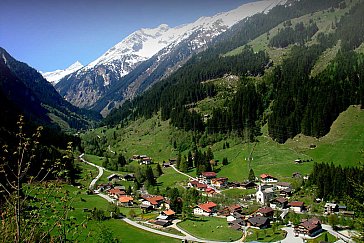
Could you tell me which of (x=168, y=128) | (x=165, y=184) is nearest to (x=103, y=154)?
(x=168, y=128)

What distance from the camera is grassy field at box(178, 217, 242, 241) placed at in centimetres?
7806

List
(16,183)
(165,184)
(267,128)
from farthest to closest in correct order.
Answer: (267,128) → (165,184) → (16,183)

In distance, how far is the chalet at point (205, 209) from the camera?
3792 inches

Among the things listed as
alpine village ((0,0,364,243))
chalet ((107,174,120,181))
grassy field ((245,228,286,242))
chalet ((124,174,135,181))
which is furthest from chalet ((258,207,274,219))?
chalet ((107,174,120,181))

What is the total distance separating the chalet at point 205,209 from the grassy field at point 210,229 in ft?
13.0

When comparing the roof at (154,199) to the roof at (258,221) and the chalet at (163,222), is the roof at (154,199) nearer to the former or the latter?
the chalet at (163,222)

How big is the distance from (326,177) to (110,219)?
57.1 m

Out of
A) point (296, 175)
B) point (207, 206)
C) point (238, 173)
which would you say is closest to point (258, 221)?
point (207, 206)

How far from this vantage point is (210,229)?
8275cm

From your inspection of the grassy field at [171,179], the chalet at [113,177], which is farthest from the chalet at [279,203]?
the chalet at [113,177]

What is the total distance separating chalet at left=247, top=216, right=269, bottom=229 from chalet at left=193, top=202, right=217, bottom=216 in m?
13.6

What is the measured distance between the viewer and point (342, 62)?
190 metres

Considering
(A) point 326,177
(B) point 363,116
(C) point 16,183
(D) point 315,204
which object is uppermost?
(C) point 16,183

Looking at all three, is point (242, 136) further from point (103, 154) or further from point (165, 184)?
point (103, 154)
